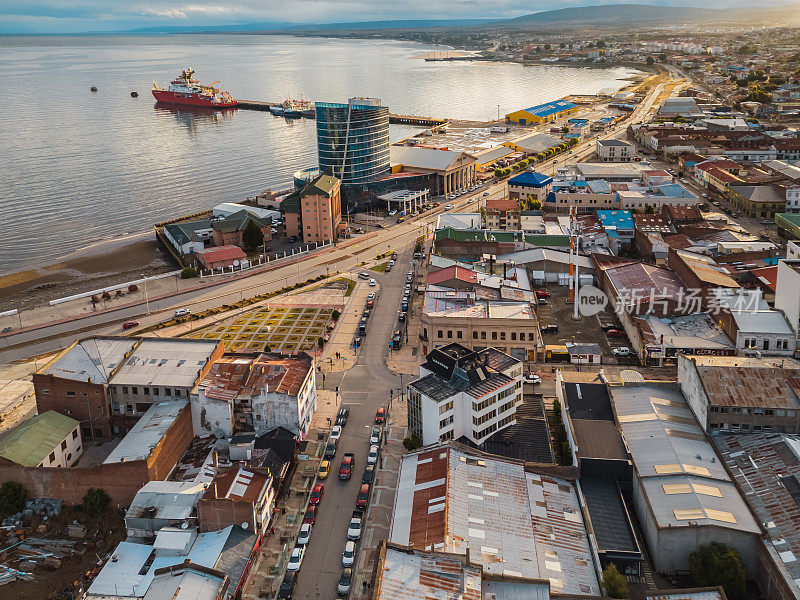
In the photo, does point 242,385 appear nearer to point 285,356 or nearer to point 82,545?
point 285,356

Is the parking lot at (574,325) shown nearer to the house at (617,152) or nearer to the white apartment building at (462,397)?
the white apartment building at (462,397)

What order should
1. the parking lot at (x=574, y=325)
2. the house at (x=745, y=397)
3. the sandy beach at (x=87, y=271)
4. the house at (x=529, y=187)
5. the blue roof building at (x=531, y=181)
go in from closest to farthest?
the house at (x=745, y=397) → the parking lot at (x=574, y=325) → the sandy beach at (x=87, y=271) → the house at (x=529, y=187) → the blue roof building at (x=531, y=181)

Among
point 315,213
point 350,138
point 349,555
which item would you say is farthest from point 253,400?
point 350,138

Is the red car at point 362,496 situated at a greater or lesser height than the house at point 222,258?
lesser

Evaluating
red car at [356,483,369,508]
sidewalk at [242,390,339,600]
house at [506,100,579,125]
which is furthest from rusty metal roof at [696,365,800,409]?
house at [506,100,579,125]

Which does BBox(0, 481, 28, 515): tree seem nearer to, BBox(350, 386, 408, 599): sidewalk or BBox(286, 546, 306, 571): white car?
BBox(286, 546, 306, 571): white car

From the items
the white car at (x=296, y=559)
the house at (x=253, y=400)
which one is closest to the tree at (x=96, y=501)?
the house at (x=253, y=400)
